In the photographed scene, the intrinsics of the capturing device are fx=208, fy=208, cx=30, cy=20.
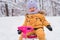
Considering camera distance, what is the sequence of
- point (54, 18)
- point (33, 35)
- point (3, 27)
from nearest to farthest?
point (33, 35), point (3, 27), point (54, 18)

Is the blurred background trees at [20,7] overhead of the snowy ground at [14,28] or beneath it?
overhead

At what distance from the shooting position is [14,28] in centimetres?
176

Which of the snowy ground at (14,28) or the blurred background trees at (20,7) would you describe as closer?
the snowy ground at (14,28)

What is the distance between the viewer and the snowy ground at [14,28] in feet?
5.04

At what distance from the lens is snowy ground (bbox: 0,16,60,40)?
5.04 feet

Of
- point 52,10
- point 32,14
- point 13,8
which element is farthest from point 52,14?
point 32,14

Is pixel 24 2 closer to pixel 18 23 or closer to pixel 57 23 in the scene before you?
pixel 18 23

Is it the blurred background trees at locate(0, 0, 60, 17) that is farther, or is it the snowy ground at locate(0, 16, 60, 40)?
the blurred background trees at locate(0, 0, 60, 17)

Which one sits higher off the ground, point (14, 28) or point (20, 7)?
point (20, 7)

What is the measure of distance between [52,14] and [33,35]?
39.3 inches

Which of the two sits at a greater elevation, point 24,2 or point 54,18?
point 24,2

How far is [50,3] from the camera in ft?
6.75

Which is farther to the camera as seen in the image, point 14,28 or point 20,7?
point 20,7

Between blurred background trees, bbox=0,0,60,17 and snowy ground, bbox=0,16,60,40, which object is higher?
blurred background trees, bbox=0,0,60,17
